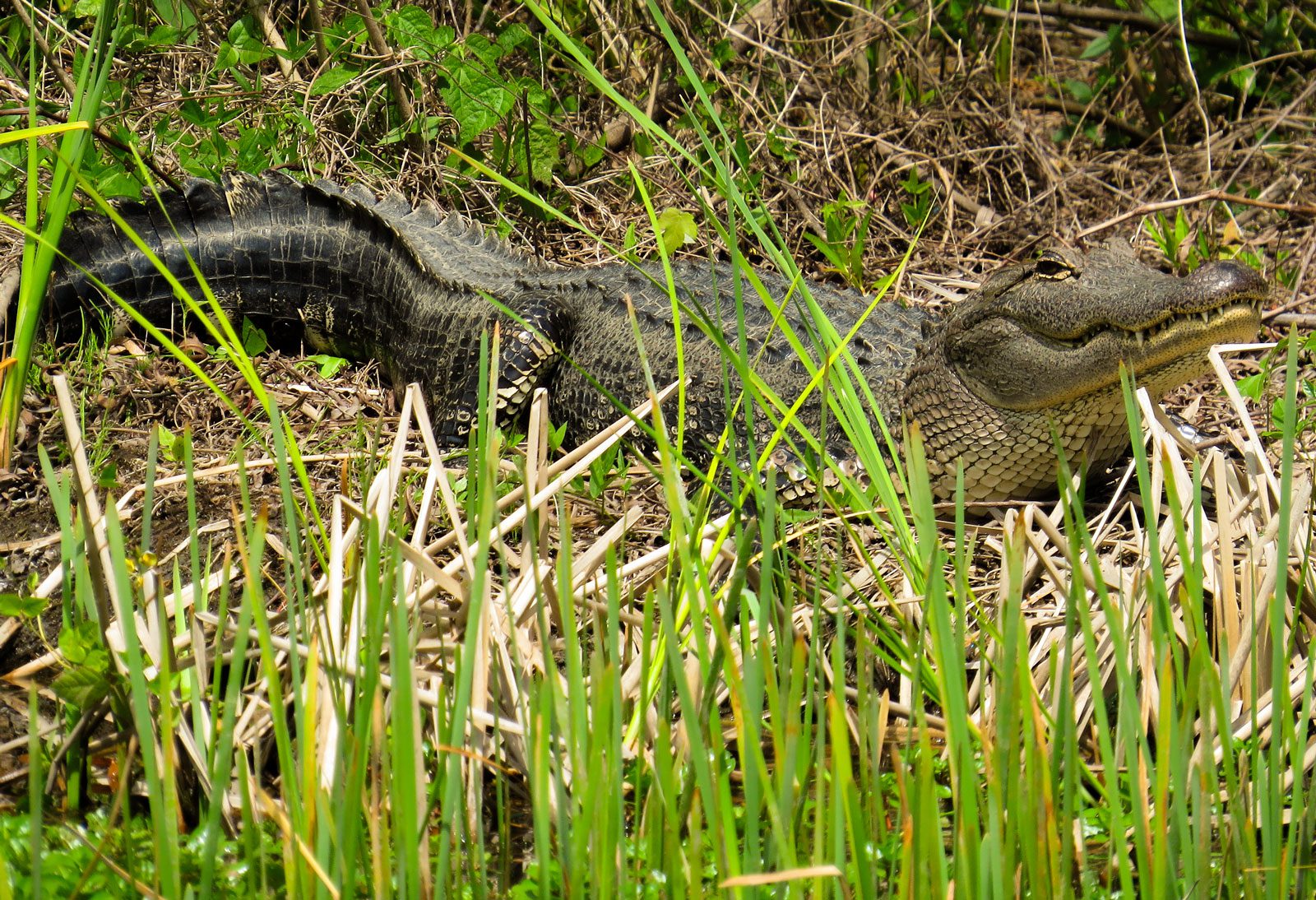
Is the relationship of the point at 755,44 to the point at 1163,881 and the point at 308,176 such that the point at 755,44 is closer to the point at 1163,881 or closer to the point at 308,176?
the point at 308,176

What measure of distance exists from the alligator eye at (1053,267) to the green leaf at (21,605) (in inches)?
98.1

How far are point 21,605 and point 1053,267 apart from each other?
254 centimetres

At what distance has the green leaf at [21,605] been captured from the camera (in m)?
2.26

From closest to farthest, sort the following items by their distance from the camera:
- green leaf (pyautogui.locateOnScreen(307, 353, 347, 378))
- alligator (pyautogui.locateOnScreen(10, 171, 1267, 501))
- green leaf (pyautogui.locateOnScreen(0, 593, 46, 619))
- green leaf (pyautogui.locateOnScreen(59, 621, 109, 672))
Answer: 1. green leaf (pyautogui.locateOnScreen(59, 621, 109, 672))
2. green leaf (pyautogui.locateOnScreen(0, 593, 46, 619))
3. alligator (pyautogui.locateOnScreen(10, 171, 1267, 501))
4. green leaf (pyautogui.locateOnScreen(307, 353, 347, 378))

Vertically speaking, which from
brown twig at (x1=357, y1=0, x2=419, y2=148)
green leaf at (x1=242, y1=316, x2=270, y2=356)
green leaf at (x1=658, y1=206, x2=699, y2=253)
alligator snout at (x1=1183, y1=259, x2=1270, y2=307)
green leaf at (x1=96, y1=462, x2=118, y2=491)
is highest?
brown twig at (x1=357, y1=0, x2=419, y2=148)

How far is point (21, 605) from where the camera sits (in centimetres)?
227

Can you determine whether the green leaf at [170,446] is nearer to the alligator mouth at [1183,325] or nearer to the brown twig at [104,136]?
the brown twig at [104,136]

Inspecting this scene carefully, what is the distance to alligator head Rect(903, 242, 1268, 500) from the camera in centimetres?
302

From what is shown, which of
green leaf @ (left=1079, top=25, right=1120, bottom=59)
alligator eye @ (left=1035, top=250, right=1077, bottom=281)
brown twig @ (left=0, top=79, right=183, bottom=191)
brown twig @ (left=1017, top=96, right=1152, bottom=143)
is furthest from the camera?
brown twig @ (left=1017, top=96, right=1152, bottom=143)

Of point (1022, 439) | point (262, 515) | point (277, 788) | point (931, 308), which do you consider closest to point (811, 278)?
point (931, 308)

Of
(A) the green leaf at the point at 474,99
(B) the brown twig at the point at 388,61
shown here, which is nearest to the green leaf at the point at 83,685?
(A) the green leaf at the point at 474,99

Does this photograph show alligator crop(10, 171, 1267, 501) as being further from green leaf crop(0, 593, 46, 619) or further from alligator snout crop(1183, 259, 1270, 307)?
green leaf crop(0, 593, 46, 619)

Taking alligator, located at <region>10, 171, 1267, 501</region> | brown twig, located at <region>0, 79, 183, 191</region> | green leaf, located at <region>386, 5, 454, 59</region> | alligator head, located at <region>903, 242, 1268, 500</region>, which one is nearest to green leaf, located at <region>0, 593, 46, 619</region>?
alligator, located at <region>10, 171, 1267, 501</region>

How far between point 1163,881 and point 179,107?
4436 mm
